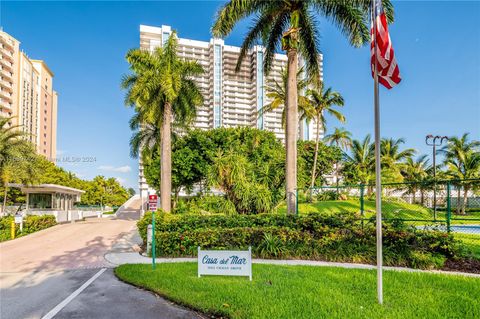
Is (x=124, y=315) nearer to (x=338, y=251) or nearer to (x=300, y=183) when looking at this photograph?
(x=338, y=251)

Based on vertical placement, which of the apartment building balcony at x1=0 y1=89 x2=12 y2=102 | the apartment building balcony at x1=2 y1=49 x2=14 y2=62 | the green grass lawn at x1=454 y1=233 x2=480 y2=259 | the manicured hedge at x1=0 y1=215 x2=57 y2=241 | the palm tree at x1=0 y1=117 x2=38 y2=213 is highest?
the apartment building balcony at x1=2 y1=49 x2=14 y2=62

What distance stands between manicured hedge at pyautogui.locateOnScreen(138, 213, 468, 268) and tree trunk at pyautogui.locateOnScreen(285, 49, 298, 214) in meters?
1.28

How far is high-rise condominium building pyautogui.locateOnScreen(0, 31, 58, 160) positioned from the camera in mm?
71750

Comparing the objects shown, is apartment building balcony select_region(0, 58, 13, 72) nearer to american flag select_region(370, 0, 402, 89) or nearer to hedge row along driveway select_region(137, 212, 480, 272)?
hedge row along driveway select_region(137, 212, 480, 272)

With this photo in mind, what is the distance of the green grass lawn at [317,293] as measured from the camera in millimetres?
5172

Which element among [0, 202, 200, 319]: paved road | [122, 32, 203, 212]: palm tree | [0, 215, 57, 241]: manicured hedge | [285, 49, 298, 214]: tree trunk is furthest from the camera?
[122, 32, 203, 212]: palm tree

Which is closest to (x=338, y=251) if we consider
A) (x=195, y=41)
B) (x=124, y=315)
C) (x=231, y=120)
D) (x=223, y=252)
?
(x=223, y=252)

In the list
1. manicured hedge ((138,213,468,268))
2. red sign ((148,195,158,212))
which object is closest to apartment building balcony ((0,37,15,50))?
manicured hedge ((138,213,468,268))

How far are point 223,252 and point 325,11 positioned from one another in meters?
11.3

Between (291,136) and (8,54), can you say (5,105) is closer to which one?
(8,54)

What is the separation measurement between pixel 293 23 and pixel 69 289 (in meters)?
12.1

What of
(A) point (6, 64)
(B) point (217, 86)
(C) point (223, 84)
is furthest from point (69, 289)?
(C) point (223, 84)

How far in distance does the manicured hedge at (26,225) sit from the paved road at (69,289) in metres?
5.92

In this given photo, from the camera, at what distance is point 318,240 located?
1005cm
